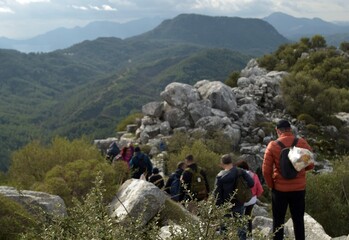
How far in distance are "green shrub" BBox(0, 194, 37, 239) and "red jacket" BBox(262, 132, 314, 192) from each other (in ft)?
16.1

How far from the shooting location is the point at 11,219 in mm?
7688

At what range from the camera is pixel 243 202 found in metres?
8.72

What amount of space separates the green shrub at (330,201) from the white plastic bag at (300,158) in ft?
20.6

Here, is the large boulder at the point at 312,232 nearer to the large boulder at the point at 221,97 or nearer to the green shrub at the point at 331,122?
the large boulder at the point at 221,97

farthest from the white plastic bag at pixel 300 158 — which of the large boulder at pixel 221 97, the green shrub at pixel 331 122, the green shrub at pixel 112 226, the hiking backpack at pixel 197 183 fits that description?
the green shrub at pixel 331 122

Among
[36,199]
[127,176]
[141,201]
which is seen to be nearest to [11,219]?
[36,199]

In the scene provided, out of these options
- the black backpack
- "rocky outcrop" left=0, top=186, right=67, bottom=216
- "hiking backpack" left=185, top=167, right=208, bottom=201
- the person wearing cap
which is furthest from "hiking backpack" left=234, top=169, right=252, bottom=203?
"rocky outcrop" left=0, top=186, right=67, bottom=216

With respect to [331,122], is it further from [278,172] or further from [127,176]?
[278,172]

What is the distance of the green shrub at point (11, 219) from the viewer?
7.49 m

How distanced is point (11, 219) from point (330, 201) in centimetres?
1168

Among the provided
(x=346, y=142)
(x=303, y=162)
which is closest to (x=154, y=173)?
(x=303, y=162)

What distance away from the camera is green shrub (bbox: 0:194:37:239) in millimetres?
7492

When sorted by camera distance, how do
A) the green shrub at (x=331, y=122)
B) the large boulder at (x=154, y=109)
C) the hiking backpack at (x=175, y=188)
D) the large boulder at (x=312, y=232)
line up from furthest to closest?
the green shrub at (x=331, y=122), the large boulder at (x=154, y=109), the hiking backpack at (x=175, y=188), the large boulder at (x=312, y=232)

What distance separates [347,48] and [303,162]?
3065 inches
